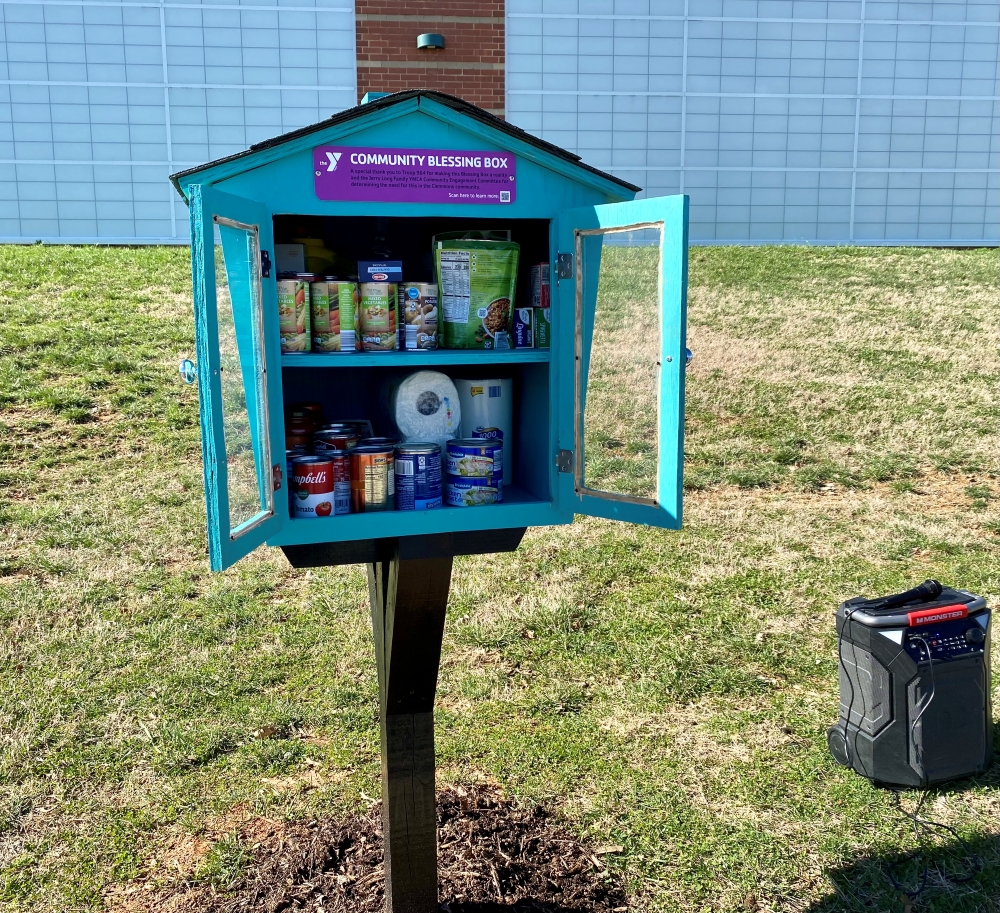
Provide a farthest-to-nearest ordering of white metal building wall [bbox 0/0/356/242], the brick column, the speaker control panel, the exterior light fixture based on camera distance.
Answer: white metal building wall [bbox 0/0/356/242], the brick column, the exterior light fixture, the speaker control panel

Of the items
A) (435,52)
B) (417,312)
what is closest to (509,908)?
(417,312)

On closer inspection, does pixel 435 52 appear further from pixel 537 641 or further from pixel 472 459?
pixel 472 459

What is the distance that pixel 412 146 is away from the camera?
7.25 feet

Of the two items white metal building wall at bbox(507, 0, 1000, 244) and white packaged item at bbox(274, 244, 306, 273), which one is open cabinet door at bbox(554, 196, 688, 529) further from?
white metal building wall at bbox(507, 0, 1000, 244)

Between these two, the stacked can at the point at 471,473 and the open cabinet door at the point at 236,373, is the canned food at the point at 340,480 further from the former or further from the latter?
the stacked can at the point at 471,473

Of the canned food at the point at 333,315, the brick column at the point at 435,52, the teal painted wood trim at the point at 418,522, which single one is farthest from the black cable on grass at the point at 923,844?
the brick column at the point at 435,52

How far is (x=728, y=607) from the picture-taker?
478 cm

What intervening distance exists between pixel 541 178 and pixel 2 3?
11.1 m

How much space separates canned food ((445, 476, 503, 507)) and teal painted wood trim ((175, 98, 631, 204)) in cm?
62

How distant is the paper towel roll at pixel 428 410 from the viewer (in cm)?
247

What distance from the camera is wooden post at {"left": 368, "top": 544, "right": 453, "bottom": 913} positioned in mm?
2498

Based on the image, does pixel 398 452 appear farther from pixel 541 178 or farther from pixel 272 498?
pixel 541 178

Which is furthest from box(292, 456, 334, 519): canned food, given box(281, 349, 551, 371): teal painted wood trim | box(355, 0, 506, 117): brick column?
box(355, 0, 506, 117): brick column

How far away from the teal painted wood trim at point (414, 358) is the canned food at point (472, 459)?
0.69 feet
